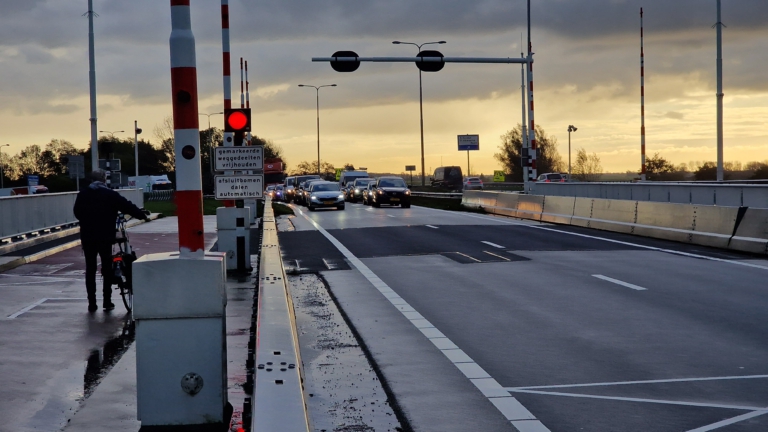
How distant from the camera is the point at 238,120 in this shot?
15508 mm

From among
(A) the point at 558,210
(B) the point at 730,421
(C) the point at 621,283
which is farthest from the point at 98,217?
(A) the point at 558,210

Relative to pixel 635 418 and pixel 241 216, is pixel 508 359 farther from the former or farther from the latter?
pixel 241 216

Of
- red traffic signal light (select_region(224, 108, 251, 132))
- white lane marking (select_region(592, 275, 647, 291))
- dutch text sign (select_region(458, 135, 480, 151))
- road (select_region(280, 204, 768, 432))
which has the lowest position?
road (select_region(280, 204, 768, 432))

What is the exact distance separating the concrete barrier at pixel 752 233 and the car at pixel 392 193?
99.1 feet

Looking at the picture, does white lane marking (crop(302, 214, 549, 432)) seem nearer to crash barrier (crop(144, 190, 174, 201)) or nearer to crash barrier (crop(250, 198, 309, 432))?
crash barrier (crop(250, 198, 309, 432))

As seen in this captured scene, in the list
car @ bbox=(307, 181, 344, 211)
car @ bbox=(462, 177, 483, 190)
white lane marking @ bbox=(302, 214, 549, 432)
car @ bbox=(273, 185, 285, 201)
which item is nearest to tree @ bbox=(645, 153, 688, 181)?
car @ bbox=(462, 177, 483, 190)

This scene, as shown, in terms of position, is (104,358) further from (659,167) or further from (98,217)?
(659,167)

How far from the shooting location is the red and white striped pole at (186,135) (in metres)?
5.43

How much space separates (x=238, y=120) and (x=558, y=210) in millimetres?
17417

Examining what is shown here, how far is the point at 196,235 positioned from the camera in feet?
18.0

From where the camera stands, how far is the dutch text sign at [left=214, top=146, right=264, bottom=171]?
14.4m

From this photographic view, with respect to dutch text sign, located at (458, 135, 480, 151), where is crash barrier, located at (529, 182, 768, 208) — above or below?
below

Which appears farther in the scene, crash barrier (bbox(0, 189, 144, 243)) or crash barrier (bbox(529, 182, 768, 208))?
crash barrier (bbox(529, 182, 768, 208))

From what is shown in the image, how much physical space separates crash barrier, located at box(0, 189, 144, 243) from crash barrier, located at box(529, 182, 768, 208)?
1650 cm
